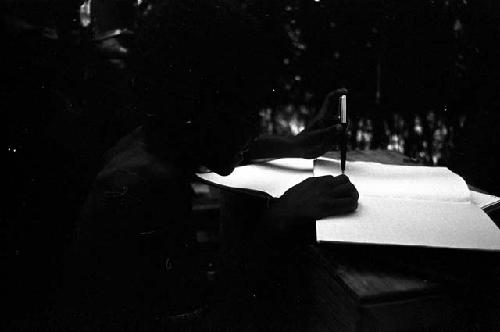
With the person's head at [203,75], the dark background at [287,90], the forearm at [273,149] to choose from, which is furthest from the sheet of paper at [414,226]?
the dark background at [287,90]

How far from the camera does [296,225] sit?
0.71 meters

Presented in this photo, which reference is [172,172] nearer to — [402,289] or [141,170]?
[141,170]

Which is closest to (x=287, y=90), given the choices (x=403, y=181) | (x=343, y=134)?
(x=343, y=134)

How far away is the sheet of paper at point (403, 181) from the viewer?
80cm

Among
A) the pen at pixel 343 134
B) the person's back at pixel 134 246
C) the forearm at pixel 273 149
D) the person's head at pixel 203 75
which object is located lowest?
the person's back at pixel 134 246

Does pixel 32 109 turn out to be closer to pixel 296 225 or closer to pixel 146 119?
pixel 146 119

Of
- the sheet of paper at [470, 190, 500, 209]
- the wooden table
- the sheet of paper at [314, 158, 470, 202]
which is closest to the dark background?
the sheet of paper at [314, 158, 470, 202]

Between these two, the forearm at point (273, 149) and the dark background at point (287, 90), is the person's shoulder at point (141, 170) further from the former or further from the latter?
the dark background at point (287, 90)

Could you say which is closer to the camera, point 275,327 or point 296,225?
point 296,225

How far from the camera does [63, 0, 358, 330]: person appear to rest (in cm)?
78

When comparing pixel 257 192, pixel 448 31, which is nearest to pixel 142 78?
pixel 257 192

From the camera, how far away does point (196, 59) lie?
2.66 feet

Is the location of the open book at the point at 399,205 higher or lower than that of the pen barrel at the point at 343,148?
lower

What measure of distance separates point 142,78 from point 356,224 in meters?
0.50
